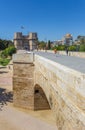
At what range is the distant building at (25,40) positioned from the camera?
4141 inches

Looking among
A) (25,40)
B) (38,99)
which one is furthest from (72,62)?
(25,40)

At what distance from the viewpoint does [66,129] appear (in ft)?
14.8

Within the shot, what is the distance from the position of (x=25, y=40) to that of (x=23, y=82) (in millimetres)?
95626

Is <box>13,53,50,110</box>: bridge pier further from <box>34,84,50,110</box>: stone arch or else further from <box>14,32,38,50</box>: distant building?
<box>14,32,38,50</box>: distant building

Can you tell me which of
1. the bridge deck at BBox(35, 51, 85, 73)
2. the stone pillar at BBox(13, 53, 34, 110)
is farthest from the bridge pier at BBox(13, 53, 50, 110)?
the bridge deck at BBox(35, 51, 85, 73)

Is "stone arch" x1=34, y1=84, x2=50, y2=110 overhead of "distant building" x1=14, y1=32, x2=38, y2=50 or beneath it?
beneath

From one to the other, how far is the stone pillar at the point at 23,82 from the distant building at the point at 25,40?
88.0 meters

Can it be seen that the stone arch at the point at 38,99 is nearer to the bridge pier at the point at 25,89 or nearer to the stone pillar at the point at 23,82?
the bridge pier at the point at 25,89

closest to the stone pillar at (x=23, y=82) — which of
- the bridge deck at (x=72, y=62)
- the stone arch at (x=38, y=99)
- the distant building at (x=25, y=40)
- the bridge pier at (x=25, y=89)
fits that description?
the bridge pier at (x=25, y=89)

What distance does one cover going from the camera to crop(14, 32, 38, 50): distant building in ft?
345

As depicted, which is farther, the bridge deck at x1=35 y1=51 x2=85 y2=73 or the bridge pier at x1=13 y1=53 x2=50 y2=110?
the bridge pier at x1=13 y1=53 x2=50 y2=110

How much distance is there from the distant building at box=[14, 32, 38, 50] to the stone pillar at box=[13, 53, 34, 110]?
289ft

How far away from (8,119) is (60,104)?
9.60m

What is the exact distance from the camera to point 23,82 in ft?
51.5
